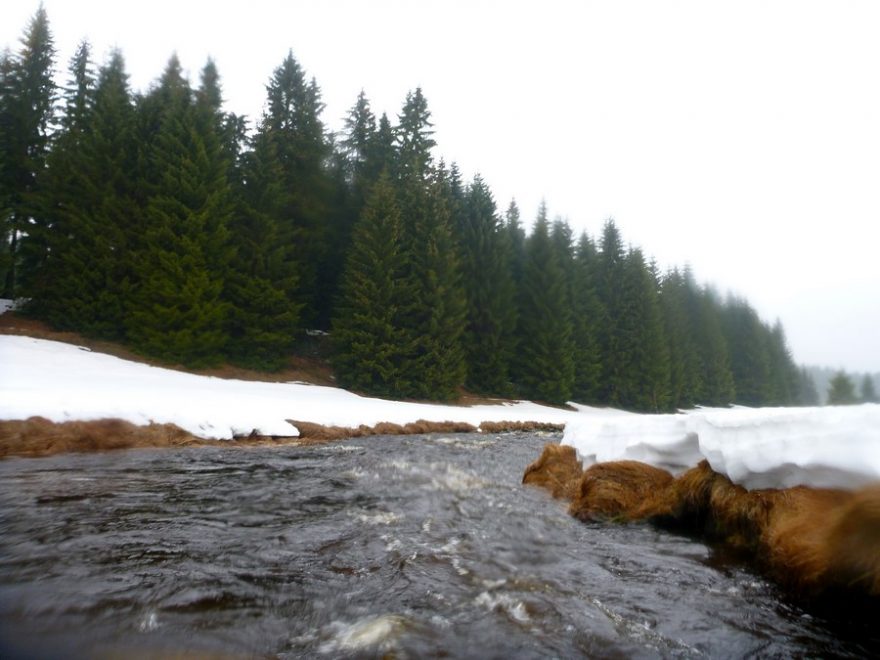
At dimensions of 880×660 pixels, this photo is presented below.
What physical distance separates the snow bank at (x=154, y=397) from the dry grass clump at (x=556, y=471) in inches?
280

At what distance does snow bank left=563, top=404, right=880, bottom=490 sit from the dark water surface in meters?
0.90

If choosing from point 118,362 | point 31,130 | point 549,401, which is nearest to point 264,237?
point 118,362

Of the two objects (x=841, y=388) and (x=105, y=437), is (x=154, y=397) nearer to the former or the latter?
(x=105, y=437)

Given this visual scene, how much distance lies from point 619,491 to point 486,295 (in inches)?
1186

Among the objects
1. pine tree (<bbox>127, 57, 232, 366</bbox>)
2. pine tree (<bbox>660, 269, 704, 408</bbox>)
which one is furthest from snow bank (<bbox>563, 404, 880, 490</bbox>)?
pine tree (<bbox>660, 269, 704, 408</bbox>)

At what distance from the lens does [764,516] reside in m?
4.30

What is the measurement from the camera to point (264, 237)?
28062 millimetres

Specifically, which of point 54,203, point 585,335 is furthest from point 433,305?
point 54,203

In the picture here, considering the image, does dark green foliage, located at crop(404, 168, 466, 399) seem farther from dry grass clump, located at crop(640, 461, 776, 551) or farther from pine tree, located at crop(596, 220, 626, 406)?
dry grass clump, located at crop(640, 461, 776, 551)

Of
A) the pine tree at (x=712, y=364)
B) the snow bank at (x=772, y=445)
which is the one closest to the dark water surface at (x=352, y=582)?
the snow bank at (x=772, y=445)

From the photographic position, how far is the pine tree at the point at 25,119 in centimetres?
2822

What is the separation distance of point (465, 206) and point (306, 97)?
14.4 metres

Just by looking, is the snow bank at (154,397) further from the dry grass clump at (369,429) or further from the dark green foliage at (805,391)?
the dark green foliage at (805,391)

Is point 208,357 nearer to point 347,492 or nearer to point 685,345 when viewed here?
point 347,492
